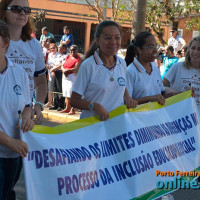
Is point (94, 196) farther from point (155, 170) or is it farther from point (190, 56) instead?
point (190, 56)

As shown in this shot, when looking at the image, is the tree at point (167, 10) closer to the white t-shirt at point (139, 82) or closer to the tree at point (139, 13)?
the tree at point (139, 13)

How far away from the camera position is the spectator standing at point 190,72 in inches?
213

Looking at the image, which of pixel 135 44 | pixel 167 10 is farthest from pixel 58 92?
pixel 135 44

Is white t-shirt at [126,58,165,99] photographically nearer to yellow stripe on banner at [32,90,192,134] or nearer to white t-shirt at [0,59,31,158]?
yellow stripe on banner at [32,90,192,134]

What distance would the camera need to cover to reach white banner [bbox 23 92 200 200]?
343 cm

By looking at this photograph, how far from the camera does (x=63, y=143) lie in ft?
12.0

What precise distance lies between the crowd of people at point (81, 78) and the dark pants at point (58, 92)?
24.5 feet

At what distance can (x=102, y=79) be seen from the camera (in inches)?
163

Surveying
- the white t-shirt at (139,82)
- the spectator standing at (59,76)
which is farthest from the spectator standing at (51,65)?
the white t-shirt at (139,82)

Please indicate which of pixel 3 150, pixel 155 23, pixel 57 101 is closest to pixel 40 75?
pixel 3 150

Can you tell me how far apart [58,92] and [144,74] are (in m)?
8.34

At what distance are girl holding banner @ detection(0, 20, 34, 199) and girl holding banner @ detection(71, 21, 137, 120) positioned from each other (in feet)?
2.60

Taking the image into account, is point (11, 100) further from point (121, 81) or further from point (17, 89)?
point (121, 81)

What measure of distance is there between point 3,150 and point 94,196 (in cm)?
93
